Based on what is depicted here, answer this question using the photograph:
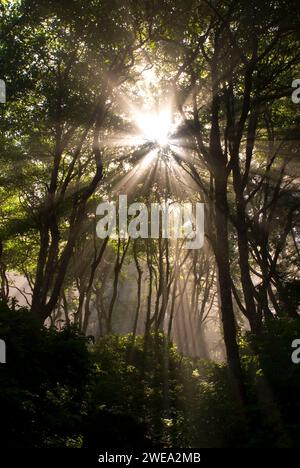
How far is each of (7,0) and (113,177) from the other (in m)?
12.2

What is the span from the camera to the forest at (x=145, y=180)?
9.23 m

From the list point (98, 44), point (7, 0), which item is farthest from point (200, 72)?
point (7, 0)

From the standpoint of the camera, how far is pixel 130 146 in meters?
24.2

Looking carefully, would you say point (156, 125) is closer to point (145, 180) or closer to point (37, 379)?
point (145, 180)

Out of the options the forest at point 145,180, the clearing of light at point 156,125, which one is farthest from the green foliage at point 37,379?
the clearing of light at point 156,125

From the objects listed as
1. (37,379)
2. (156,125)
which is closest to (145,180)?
(156,125)

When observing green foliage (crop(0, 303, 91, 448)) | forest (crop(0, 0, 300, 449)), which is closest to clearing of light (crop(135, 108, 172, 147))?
forest (crop(0, 0, 300, 449))

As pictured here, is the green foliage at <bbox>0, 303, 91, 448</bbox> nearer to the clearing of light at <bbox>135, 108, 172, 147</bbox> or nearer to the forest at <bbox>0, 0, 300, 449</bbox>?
the forest at <bbox>0, 0, 300, 449</bbox>

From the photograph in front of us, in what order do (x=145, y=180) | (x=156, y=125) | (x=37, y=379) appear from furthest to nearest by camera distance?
(x=145, y=180), (x=156, y=125), (x=37, y=379)

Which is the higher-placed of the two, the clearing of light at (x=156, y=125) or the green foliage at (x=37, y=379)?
the clearing of light at (x=156, y=125)

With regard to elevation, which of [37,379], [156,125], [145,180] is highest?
[145,180]

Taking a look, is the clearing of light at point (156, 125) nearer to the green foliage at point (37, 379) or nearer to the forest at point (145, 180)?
the forest at point (145, 180)

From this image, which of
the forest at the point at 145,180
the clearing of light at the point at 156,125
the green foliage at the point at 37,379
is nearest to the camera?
the green foliage at the point at 37,379

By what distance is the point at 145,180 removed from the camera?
1070 inches
